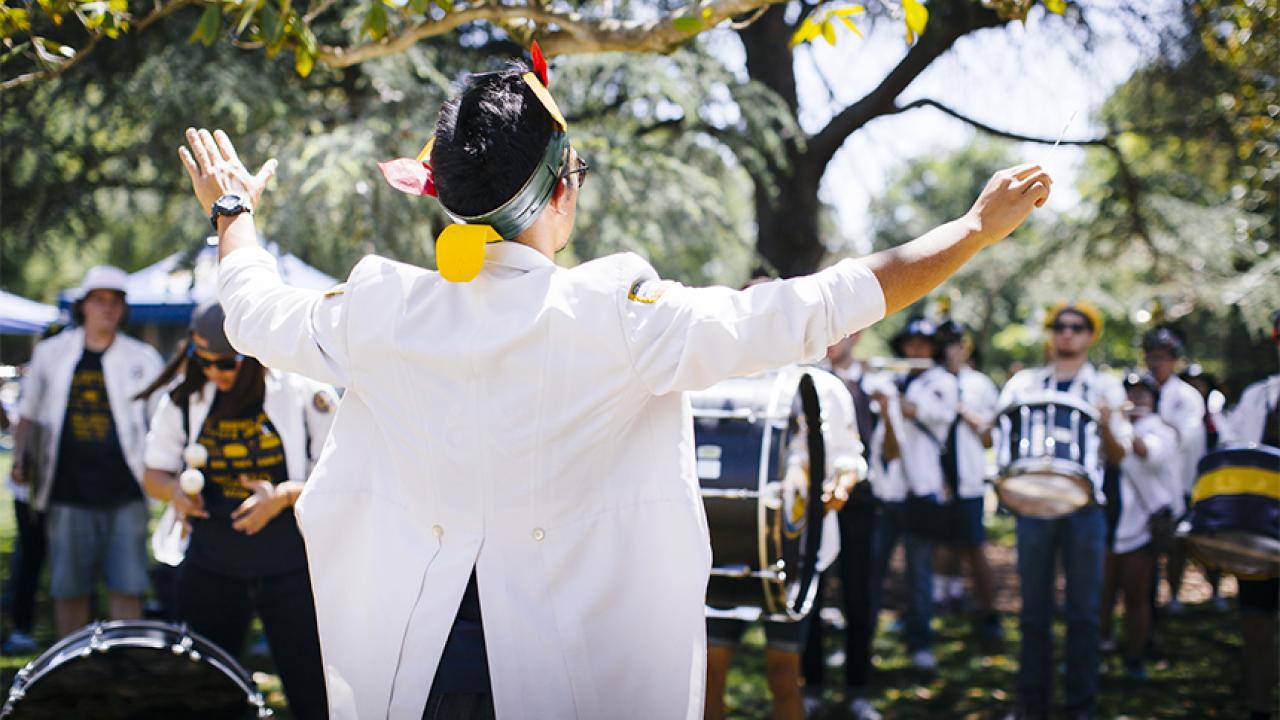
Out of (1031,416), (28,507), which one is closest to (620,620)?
(1031,416)

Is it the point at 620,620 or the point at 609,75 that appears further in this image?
the point at 609,75

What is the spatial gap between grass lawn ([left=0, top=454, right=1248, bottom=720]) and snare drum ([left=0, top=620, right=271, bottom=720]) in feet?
8.07

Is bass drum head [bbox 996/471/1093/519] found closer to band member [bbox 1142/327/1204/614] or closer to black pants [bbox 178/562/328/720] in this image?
band member [bbox 1142/327/1204/614]

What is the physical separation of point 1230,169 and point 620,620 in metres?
10.7

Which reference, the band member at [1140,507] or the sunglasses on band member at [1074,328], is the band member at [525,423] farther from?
the band member at [1140,507]

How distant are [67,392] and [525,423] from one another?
16.9 feet

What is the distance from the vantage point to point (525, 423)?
2.07 meters

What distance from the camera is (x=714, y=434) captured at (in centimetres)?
436

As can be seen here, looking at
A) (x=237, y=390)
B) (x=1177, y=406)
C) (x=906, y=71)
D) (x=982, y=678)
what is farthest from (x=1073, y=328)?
(x=237, y=390)

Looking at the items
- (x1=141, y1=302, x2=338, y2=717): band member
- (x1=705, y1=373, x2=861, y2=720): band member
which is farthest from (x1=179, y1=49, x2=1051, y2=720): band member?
(x1=705, y1=373, x2=861, y2=720): band member

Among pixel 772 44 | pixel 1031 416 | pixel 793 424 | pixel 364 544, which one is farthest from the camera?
pixel 772 44

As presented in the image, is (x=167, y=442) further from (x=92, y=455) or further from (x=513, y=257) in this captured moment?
(x=513, y=257)

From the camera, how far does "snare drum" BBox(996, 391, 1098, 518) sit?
552cm

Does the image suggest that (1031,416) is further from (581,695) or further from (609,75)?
(581,695)
